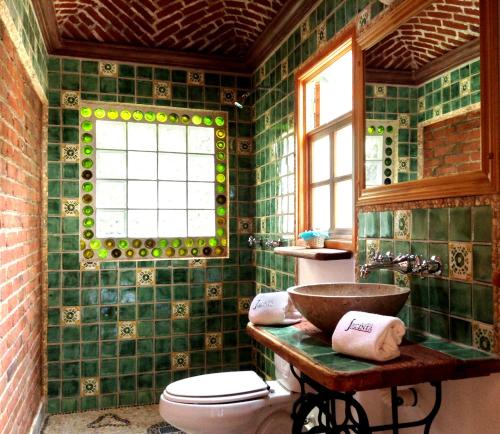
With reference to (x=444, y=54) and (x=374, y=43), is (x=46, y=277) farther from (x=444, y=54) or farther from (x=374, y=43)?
(x=444, y=54)

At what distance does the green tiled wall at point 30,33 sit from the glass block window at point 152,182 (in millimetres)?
433

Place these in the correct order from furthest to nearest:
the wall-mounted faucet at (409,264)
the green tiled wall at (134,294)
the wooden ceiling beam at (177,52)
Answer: the green tiled wall at (134,294)
the wooden ceiling beam at (177,52)
the wall-mounted faucet at (409,264)

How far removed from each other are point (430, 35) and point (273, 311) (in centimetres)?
114

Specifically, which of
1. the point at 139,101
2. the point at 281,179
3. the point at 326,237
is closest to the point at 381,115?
the point at 326,237

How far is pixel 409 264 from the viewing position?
166 cm

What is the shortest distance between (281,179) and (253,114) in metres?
0.78

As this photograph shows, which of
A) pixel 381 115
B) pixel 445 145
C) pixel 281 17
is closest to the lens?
pixel 445 145

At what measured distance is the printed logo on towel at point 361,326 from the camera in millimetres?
1331

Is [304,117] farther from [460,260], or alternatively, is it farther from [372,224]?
[460,260]

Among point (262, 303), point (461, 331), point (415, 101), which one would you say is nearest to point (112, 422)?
point (262, 303)

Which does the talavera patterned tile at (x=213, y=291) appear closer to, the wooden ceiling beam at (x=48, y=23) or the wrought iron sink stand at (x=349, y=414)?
the wrought iron sink stand at (x=349, y=414)

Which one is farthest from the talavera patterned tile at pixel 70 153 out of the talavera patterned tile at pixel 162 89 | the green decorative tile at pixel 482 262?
the green decorative tile at pixel 482 262

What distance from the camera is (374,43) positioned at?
196 cm

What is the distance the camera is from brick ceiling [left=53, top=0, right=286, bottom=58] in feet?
9.47
